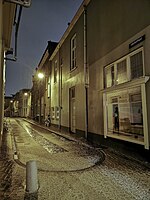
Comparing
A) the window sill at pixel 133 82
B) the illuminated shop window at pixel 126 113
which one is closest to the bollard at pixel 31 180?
the illuminated shop window at pixel 126 113

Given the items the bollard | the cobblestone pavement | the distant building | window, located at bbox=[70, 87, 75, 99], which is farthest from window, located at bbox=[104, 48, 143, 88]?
the distant building

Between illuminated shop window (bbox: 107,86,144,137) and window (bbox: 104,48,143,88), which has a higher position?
window (bbox: 104,48,143,88)

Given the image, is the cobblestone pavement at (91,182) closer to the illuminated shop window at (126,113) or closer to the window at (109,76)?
the illuminated shop window at (126,113)

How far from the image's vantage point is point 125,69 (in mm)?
5836

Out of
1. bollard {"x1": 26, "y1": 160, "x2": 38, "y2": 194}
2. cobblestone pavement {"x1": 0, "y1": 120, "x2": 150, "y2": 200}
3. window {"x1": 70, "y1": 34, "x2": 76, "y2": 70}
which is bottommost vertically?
cobblestone pavement {"x1": 0, "y1": 120, "x2": 150, "y2": 200}

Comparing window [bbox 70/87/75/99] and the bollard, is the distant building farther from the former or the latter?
the bollard

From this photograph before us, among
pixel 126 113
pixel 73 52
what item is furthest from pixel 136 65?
pixel 73 52

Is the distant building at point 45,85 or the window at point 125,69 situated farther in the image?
the distant building at point 45,85

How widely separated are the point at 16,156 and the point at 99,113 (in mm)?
3756

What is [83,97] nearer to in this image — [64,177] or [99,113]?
[99,113]

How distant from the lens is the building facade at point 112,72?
4.90m

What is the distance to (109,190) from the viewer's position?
308 centimetres

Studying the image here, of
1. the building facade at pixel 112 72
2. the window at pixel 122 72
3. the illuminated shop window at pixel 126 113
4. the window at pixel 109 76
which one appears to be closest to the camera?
the building facade at pixel 112 72

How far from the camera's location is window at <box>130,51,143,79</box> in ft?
16.6
